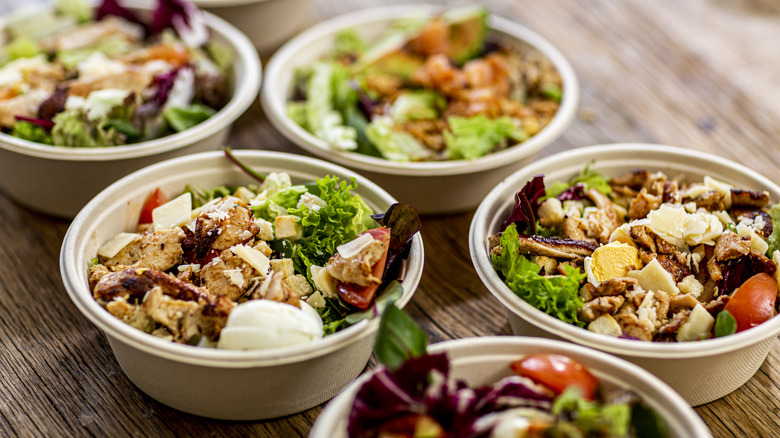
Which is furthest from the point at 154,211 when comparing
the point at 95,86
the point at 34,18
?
the point at 34,18

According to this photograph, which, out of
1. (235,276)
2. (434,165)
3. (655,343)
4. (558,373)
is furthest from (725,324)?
(235,276)

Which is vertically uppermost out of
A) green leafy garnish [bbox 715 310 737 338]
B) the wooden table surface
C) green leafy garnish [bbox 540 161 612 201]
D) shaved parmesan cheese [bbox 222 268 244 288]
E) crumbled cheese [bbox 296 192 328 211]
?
green leafy garnish [bbox 715 310 737 338]

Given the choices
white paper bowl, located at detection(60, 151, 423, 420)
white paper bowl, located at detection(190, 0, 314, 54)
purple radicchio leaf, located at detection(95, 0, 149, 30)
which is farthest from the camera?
white paper bowl, located at detection(190, 0, 314, 54)

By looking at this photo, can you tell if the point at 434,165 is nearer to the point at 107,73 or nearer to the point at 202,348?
the point at 202,348

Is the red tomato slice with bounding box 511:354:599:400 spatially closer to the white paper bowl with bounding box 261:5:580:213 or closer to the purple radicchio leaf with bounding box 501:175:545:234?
the purple radicchio leaf with bounding box 501:175:545:234

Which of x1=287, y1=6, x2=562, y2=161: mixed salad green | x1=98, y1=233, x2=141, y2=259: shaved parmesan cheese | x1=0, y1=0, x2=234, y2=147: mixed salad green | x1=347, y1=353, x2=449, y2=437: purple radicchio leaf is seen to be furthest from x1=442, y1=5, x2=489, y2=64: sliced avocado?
x1=347, y1=353, x2=449, y2=437: purple radicchio leaf
